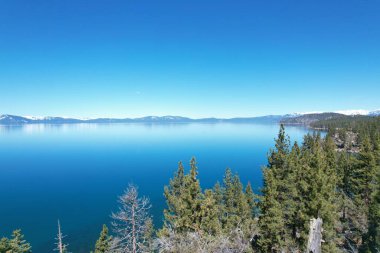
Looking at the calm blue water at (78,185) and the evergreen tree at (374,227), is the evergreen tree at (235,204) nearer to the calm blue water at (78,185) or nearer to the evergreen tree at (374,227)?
the evergreen tree at (374,227)

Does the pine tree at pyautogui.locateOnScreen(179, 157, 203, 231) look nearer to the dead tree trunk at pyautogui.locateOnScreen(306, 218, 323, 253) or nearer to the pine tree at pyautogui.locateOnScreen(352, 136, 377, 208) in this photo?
the dead tree trunk at pyautogui.locateOnScreen(306, 218, 323, 253)

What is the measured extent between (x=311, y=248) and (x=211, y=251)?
5540 mm

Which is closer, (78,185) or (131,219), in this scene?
(131,219)

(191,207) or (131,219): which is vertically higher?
(191,207)

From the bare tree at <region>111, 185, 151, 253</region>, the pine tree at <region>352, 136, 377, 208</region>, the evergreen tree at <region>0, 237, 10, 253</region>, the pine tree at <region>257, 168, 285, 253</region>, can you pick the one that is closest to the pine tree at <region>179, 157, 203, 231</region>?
the bare tree at <region>111, 185, 151, 253</region>

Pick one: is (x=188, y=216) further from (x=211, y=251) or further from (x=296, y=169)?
(x=296, y=169)

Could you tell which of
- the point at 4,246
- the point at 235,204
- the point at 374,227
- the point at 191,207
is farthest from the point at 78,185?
the point at 374,227

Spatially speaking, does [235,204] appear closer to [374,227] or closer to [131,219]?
[374,227]

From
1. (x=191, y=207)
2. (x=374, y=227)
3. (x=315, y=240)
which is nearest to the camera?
(x=315, y=240)

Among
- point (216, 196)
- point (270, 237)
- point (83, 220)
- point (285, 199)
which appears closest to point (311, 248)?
point (270, 237)

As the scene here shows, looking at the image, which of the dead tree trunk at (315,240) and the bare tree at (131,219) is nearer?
the dead tree trunk at (315,240)

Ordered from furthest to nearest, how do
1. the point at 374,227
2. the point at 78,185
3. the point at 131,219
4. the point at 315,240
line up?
the point at 78,185 → the point at 131,219 → the point at 374,227 → the point at 315,240

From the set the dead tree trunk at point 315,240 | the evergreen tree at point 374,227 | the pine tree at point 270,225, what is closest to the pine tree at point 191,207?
the pine tree at point 270,225

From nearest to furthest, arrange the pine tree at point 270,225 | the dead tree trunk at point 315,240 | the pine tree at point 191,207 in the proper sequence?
the dead tree trunk at point 315,240, the pine tree at point 270,225, the pine tree at point 191,207
